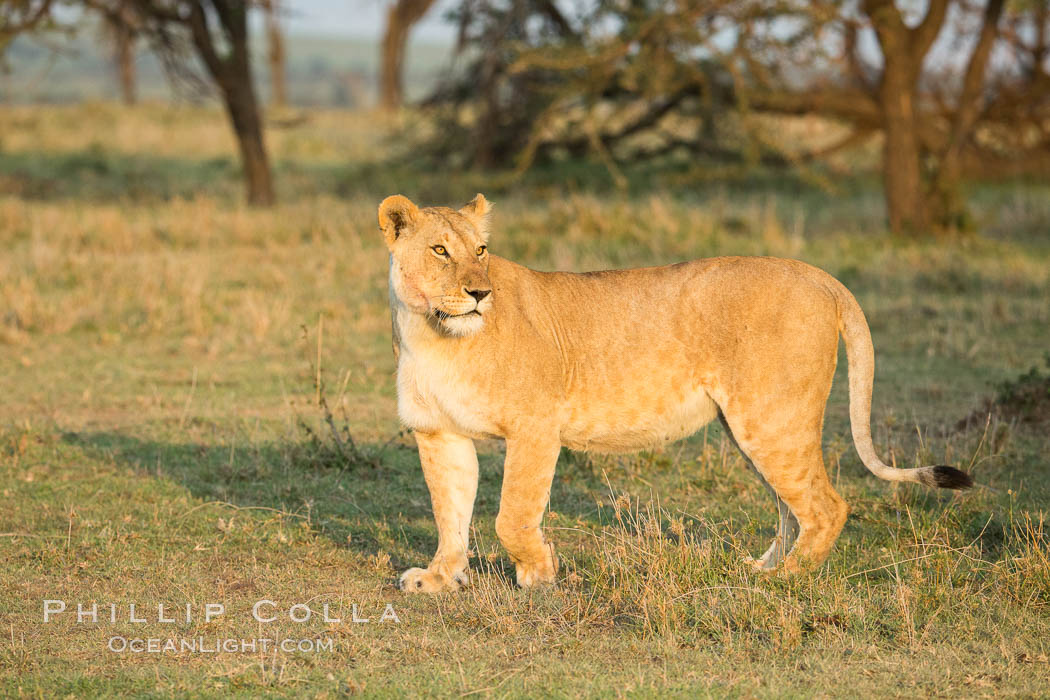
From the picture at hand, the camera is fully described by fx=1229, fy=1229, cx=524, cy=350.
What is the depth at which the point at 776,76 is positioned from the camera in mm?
15828

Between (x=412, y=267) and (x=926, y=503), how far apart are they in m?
2.94

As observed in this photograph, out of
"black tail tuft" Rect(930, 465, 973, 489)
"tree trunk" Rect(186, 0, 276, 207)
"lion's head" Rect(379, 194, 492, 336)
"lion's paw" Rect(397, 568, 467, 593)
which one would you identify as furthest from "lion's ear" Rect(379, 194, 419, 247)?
"tree trunk" Rect(186, 0, 276, 207)

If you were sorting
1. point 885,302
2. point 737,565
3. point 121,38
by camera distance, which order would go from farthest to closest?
point 121,38, point 885,302, point 737,565

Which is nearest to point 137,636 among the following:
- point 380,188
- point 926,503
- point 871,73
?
point 926,503

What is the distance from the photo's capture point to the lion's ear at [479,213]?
4.73 metres

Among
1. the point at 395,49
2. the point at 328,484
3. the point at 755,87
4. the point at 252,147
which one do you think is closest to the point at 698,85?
the point at 755,87

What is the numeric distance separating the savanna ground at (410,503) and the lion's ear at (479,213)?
1210 mm

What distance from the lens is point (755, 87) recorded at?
50.2ft

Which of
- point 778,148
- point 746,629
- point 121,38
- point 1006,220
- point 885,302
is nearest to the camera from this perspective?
point 746,629

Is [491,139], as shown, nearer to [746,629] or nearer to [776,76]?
[776,76]

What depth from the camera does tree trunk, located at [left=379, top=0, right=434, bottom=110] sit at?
3303 centimetres

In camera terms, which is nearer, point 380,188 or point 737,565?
point 737,565

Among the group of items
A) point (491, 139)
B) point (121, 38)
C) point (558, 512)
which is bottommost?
point (558, 512)

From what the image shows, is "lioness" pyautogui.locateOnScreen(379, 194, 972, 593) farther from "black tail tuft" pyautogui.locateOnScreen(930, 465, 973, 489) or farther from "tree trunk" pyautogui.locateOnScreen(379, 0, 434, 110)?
"tree trunk" pyautogui.locateOnScreen(379, 0, 434, 110)
